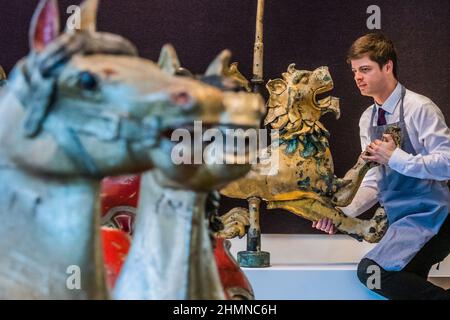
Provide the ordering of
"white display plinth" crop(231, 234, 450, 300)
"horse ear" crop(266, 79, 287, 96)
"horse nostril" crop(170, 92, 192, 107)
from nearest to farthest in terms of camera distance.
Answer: "horse nostril" crop(170, 92, 192, 107) < "white display plinth" crop(231, 234, 450, 300) < "horse ear" crop(266, 79, 287, 96)

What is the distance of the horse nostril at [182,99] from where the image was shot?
41 cm

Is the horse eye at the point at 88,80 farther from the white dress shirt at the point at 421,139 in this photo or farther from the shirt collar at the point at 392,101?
the shirt collar at the point at 392,101

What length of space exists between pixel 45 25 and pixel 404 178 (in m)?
1.19

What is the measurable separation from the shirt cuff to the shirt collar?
14 centimetres

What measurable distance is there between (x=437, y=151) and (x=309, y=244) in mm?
496

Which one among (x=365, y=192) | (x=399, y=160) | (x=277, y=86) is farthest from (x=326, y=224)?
(x=277, y=86)

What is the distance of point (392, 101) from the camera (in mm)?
1570

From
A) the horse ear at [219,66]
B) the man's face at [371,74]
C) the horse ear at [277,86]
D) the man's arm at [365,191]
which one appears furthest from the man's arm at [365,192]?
the horse ear at [219,66]

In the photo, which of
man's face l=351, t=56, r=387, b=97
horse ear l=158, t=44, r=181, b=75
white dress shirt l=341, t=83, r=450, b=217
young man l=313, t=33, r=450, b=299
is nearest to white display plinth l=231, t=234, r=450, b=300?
young man l=313, t=33, r=450, b=299

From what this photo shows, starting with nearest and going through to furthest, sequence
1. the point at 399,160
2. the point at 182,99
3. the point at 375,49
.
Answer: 1. the point at 182,99
2. the point at 399,160
3. the point at 375,49

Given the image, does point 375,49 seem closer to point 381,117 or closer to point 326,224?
point 381,117

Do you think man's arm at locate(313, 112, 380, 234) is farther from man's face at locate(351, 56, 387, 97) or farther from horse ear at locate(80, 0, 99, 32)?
horse ear at locate(80, 0, 99, 32)

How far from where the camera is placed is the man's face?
157 cm

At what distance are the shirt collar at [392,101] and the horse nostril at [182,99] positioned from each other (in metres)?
1.23
